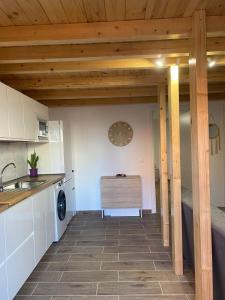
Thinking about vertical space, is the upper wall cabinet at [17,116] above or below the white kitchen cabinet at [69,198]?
above

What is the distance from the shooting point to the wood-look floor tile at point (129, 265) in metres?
3.04

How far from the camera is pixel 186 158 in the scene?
231 inches

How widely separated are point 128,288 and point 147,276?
315 millimetres

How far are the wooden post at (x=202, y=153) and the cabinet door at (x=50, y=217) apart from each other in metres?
2.13

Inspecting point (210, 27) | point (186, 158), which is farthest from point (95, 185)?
point (210, 27)

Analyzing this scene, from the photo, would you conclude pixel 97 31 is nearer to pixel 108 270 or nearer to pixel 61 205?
pixel 108 270

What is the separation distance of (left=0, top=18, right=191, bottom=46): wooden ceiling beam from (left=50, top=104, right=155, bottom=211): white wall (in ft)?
11.4

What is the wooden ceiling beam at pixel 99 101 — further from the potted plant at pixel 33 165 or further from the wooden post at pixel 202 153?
the wooden post at pixel 202 153

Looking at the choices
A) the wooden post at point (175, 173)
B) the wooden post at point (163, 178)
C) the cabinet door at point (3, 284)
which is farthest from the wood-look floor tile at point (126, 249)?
the cabinet door at point (3, 284)

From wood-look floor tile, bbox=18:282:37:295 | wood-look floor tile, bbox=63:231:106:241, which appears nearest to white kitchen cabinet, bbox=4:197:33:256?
wood-look floor tile, bbox=18:282:37:295

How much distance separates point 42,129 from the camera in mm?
4207

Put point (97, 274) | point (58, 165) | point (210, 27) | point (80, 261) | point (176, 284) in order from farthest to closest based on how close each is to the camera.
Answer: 1. point (58, 165)
2. point (80, 261)
3. point (97, 274)
4. point (176, 284)
5. point (210, 27)

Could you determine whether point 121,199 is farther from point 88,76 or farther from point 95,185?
point 88,76

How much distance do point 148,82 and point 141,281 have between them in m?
2.50
